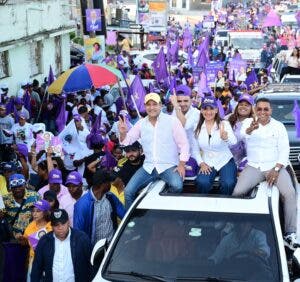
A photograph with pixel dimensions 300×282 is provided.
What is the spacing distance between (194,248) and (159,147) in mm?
1512

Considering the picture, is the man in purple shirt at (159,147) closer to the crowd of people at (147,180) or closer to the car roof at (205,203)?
the crowd of people at (147,180)

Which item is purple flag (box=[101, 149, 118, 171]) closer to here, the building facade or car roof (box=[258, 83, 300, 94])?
car roof (box=[258, 83, 300, 94])

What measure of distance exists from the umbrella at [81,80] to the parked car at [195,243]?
6890mm

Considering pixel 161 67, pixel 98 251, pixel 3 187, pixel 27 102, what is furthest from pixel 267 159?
pixel 161 67

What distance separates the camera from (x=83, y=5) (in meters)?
23.3

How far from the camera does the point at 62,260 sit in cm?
563

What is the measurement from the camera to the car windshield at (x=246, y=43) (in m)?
34.7

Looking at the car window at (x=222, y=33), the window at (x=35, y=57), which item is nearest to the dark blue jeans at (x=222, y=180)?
the window at (x=35, y=57)

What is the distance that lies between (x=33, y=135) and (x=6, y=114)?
7.31 feet

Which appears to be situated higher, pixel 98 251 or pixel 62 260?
pixel 98 251

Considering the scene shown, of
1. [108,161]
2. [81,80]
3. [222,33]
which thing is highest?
[81,80]

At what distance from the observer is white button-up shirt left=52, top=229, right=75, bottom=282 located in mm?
5621

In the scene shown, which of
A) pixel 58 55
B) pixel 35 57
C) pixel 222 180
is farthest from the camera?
pixel 58 55

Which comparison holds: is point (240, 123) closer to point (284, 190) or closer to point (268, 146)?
point (268, 146)
